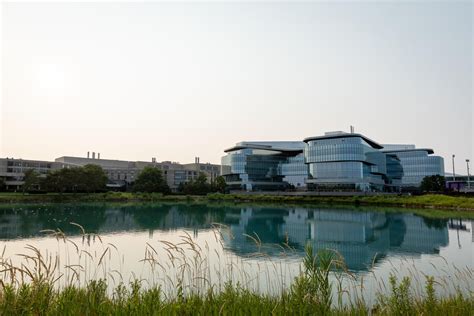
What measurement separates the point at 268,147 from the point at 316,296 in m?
126

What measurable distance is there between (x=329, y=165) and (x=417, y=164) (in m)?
32.5

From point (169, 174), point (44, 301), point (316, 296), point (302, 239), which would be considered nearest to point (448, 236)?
point (302, 239)

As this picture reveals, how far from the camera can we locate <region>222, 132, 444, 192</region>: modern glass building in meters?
105

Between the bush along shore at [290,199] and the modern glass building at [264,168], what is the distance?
34646 mm

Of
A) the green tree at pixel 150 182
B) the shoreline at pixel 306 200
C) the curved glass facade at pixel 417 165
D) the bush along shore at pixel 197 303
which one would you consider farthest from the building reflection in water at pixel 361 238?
the curved glass facade at pixel 417 165

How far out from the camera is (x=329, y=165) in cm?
10794

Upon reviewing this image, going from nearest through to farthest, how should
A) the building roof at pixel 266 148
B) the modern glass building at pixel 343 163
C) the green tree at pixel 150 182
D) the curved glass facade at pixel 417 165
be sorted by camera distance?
the green tree at pixel 150 182 → the modern glass building at pixel 343 163 → the curved glass facade at pixel 417 165 → the building roof at pixel 266 148

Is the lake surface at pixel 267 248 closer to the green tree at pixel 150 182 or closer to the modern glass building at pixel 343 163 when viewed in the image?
the green tree at pixel 150 182

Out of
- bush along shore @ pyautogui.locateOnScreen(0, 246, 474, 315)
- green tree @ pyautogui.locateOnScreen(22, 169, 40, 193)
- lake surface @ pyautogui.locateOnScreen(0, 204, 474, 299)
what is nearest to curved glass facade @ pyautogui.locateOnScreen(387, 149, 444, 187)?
lake surface @ pyautogui.locateOnScreen(0, 204, 474, 299)

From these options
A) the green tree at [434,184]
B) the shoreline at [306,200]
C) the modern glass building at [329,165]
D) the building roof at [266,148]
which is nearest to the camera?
the shoreline at [306,200]

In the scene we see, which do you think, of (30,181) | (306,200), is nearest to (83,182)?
(30,181)

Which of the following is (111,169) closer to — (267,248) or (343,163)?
(343,163)

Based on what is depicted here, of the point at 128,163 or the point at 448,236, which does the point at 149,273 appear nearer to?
the point at 448,236

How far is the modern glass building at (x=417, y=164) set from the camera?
111062 millimetres
